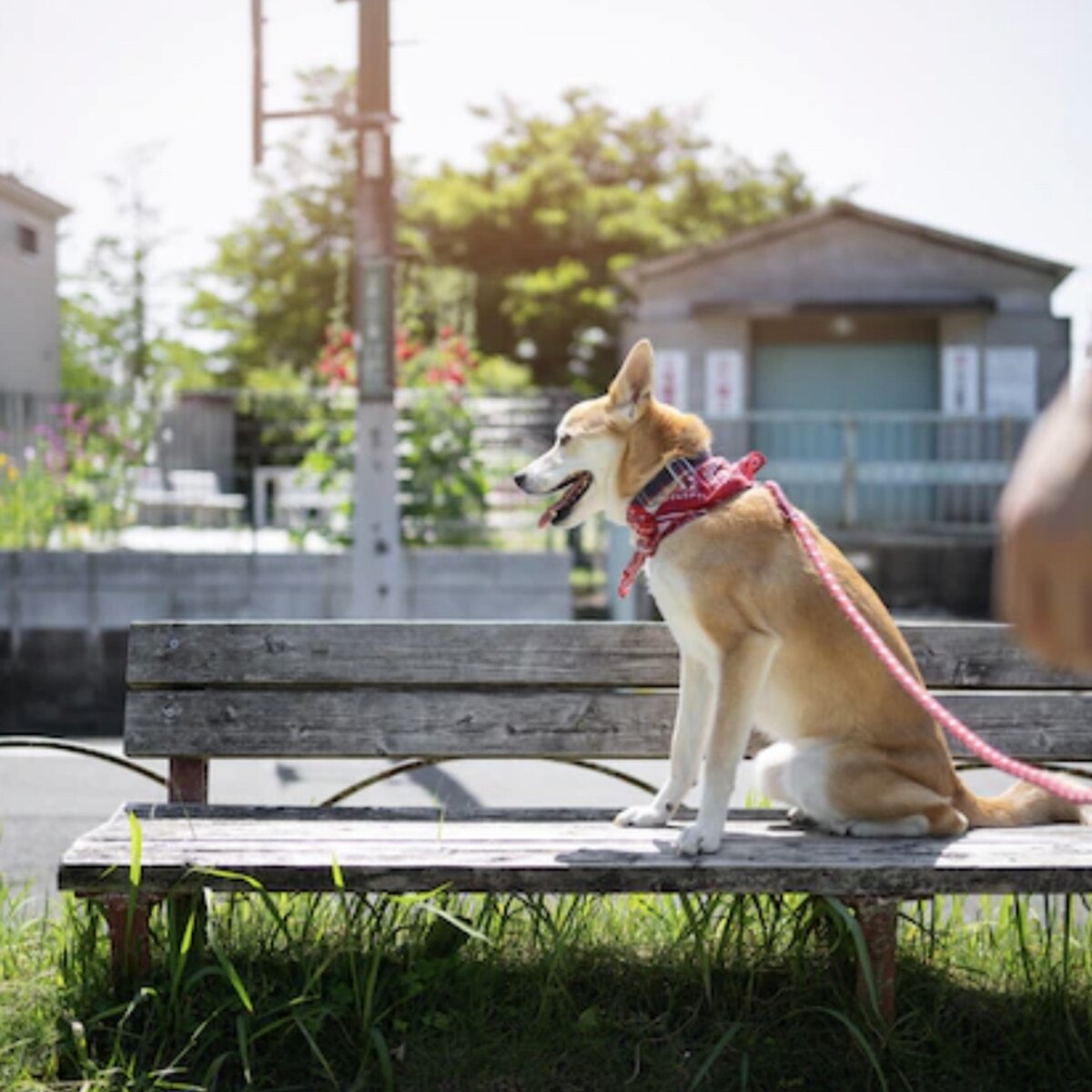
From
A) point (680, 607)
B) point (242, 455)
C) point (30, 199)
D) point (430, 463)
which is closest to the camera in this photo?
point (680, 607)

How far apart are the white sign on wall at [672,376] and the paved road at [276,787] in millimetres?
11245

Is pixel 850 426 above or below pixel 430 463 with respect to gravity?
above

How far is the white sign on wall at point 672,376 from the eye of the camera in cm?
1862

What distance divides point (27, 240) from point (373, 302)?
1636cm

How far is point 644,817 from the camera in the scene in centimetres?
341

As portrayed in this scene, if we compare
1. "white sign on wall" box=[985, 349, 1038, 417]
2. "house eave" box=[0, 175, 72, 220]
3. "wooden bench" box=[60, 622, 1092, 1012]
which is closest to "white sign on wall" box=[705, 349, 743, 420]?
"white sign on wall" box=[985, 349, 1038, 417]

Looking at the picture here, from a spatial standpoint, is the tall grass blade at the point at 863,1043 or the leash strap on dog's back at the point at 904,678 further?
the tall grass blade at the point at 863,1043

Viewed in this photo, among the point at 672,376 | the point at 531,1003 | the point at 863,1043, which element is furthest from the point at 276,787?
the point at 672,376

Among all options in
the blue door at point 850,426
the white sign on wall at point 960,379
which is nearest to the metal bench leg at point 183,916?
the blue door at point 850,426

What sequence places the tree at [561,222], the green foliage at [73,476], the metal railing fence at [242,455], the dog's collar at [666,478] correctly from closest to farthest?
the dog's collar at [666,478] < the green foliage at [73,476] < the metal railing fence at [242,455] < the tree at [561,222]

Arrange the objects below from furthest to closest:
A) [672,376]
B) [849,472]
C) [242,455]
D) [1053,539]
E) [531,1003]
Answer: [672,376] → [849,472] → [242,455] → [531,1003] → [1053,539]

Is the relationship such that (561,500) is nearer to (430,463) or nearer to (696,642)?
(696,642)

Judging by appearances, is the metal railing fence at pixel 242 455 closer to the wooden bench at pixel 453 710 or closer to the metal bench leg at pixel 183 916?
the wooden bench at pixel 453 710

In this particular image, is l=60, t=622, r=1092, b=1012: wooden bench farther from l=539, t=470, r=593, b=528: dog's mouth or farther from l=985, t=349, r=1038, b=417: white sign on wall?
l=985, t=349, r=1038, b=417: white sign on wall
